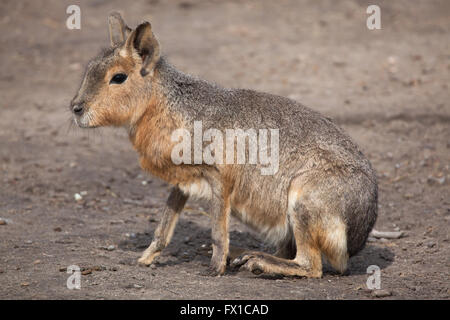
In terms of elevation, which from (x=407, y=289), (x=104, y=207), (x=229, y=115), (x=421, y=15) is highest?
(x=421, y=15)

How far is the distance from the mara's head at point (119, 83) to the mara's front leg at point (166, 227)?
81cm

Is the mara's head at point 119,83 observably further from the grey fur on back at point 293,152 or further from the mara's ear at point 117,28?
the mara's ear at point 117,28

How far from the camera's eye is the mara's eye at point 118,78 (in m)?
5.13

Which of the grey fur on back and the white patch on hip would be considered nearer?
the grey fur on back

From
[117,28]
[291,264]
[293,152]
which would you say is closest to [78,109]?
[117,28]

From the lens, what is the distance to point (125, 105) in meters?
5.14

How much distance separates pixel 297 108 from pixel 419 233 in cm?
185

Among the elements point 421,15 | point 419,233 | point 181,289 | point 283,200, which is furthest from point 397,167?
point 421,15

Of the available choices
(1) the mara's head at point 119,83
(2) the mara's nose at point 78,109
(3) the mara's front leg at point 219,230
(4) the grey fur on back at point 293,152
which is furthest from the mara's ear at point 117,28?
(3) the mara's front leg at point 219,230

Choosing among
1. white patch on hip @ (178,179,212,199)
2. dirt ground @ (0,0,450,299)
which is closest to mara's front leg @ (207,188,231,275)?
white patch on hip @ (178,179,212,199)

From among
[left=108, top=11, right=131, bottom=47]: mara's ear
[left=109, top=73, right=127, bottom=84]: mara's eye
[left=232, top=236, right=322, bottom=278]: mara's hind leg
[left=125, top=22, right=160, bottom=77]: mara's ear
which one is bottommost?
[left=232, top=236, right=322, bottom=278]: mara's hind leg

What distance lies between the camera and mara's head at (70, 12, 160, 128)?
509 centimetres

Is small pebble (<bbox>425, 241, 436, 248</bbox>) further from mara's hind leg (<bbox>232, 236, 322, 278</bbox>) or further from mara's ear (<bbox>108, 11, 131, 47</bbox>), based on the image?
mara's ear (<bbox>108, 11, 131, 47</bbox>)

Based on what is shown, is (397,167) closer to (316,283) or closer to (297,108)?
(297,108)
